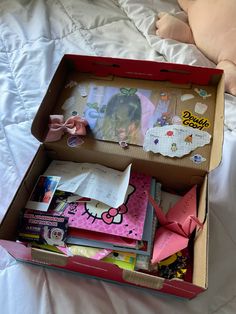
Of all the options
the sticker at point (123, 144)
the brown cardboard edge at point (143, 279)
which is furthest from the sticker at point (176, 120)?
the brown cardboard edge at point (143, 279)

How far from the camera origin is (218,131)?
2.34 ft

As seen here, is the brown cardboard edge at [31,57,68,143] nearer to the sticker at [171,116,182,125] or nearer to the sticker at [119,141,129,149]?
the sticker at [119,141,129,149]

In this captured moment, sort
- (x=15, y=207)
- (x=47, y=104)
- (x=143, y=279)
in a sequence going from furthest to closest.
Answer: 1. (x=47, y=104)
2. (x=15, y=207)
3. (x=143, y=279)

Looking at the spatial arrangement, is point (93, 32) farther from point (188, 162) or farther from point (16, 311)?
point (16, 311)

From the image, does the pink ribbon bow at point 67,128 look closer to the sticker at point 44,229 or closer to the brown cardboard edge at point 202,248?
the sticker at point 44,229

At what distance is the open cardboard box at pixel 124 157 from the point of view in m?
0.60

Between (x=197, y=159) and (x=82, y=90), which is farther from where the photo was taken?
(x=82, y=90)

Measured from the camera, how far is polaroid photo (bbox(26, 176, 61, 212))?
2.31 ft

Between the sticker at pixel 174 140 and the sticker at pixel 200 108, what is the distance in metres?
0.05

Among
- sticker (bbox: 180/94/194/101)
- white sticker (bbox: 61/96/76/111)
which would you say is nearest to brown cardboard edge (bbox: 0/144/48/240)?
white sticker (bbox: 61/96/76/111)

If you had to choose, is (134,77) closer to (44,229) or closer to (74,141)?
(74,141)

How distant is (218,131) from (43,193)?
39 centimetres

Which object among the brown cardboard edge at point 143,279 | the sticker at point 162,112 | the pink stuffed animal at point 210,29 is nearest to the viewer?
the brown cardboard edge at point 143,279

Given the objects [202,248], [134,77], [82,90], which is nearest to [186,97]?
[134,77]
